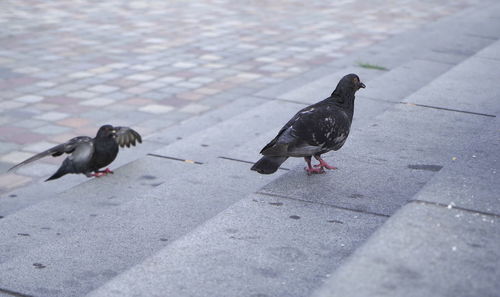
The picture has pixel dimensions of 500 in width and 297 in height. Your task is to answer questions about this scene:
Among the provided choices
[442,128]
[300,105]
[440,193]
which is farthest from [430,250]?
[300,105]

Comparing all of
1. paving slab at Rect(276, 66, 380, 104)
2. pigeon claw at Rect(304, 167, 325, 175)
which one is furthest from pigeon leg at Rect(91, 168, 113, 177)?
paving slab at Rect(276, 66, 380, 104)

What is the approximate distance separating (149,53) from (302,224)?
6.70 m

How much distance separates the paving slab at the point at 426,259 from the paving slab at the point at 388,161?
722 millimetres

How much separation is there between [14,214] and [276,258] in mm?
2198

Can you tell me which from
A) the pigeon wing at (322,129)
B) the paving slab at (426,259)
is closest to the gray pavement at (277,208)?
the paving slab at (426,259)

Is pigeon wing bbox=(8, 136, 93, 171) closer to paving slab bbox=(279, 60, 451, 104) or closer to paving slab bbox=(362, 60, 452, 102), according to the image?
paving slab bbox=(279, 60, 451, 104)

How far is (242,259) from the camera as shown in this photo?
344 centimetres

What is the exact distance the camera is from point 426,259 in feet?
9.91

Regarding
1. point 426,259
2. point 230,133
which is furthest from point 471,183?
point 230,133

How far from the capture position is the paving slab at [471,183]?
3.57 m

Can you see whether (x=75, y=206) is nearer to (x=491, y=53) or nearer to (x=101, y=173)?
(x=101, y=173)

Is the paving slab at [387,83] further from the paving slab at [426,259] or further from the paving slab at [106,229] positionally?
the paving slab at [426,259]

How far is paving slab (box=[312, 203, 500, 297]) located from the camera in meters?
2.80

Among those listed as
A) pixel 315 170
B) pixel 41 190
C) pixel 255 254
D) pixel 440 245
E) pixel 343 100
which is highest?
pixel 343 100
